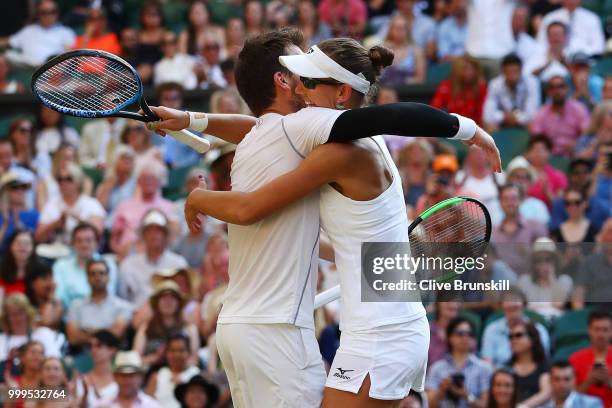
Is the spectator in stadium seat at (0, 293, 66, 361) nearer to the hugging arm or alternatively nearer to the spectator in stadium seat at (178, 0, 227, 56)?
the spectator in stadium seat at (178, 0, 227, 56)

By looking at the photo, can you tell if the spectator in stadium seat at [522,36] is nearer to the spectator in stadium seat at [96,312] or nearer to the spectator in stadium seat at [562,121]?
the spectator in stadium seat at [562,121]

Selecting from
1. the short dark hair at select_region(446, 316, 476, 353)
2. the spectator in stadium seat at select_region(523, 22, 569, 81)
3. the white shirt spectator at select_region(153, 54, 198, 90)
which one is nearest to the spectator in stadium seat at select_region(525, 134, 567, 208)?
the spectator in stadium seat at select_region(523, 22, 569, 81)

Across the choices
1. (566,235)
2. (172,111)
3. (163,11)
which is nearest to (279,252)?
(172,111)

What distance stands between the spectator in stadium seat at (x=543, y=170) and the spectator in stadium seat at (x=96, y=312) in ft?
10.6

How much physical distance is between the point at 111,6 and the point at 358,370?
10203mm

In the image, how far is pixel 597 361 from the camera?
26.8 ft

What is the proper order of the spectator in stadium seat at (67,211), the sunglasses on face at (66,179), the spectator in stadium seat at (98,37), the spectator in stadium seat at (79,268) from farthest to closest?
the spectator in stadium seat at (98,37), the sunglasses on face at (66,179), the spectator in stadium seat at (67,211), the spectator in stadium seat at (79,268)

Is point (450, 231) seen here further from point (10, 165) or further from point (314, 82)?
point (10, 165)

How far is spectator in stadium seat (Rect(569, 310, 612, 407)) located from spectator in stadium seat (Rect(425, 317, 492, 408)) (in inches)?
22.3

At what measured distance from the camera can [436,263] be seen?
5.12 metres

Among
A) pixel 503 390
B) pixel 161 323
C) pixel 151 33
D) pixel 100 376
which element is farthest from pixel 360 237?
pixel 151 33

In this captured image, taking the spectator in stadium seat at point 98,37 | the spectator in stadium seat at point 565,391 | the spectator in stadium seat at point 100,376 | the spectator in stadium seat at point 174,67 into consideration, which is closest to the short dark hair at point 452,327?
the spectator in stadium seat at point 565,391

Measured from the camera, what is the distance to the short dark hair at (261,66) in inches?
190

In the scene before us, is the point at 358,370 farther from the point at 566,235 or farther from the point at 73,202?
the point at 73,202
